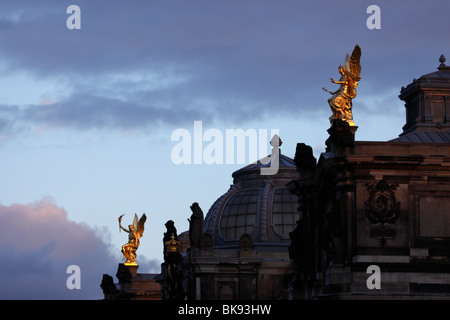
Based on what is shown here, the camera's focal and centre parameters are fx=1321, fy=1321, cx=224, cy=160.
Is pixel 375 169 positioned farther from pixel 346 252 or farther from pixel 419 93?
pixel 419 93

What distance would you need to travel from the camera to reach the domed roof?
109938 millimetres

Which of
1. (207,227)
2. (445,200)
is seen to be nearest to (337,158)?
(445,200)

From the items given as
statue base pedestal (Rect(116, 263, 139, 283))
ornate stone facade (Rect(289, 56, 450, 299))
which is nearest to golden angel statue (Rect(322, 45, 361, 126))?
ornate stone facade (Rect(289, 56, 450, 299))

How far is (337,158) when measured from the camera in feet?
232

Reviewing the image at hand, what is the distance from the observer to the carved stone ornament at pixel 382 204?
2751 inches

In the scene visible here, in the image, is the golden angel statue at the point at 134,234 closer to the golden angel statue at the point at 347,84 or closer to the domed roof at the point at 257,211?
the domed roof at the point at 257,211

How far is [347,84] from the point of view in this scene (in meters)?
74.6

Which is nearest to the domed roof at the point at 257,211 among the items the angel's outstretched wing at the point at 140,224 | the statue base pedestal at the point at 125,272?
the angel's outstretched wing at the point at 140,224

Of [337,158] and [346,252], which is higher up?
[337,158]

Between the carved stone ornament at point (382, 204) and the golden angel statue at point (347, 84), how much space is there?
584 cm

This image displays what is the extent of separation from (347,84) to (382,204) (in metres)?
8.20

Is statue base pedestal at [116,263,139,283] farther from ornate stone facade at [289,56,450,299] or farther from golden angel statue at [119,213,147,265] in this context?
ornate stone facade at [289,56,450,299]
